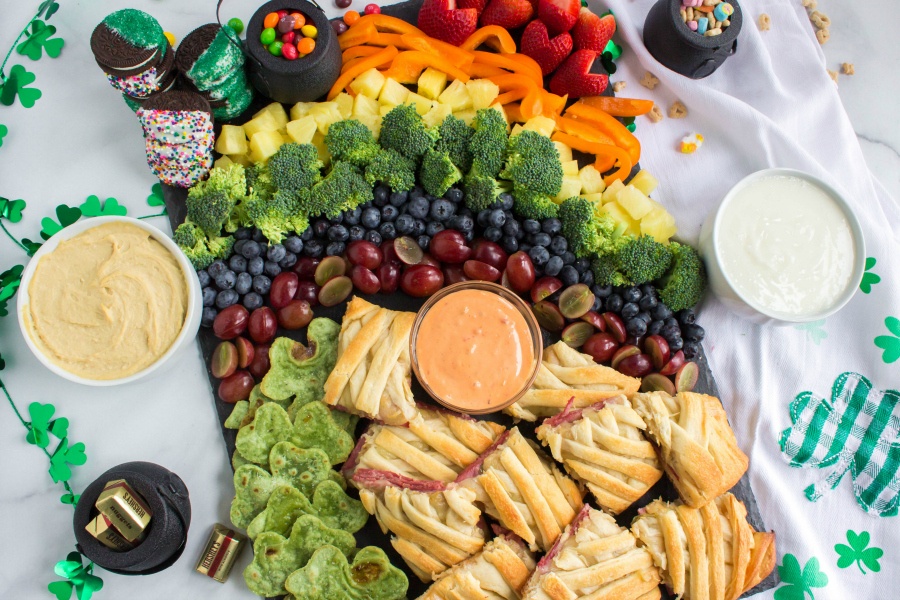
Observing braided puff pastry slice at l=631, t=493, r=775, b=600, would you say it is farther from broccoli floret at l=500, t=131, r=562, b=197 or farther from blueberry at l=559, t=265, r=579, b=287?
broccoli floret at l=500, t=131, r=562, b=197

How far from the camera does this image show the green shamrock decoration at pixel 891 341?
3.33 meters

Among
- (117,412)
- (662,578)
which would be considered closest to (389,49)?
(117,412)

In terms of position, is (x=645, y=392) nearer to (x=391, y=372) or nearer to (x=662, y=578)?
(x=662, y=578)

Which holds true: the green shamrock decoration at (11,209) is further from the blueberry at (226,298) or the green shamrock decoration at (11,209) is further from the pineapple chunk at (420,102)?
the pineapple chunk at (420,102)

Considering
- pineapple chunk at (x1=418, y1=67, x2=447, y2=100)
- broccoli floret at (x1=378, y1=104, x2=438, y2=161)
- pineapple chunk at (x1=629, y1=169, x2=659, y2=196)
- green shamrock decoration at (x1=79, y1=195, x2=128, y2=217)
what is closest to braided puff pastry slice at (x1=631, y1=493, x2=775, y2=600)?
pineapple chunk at (x1=629, y1=169, x2=659, y2=196)

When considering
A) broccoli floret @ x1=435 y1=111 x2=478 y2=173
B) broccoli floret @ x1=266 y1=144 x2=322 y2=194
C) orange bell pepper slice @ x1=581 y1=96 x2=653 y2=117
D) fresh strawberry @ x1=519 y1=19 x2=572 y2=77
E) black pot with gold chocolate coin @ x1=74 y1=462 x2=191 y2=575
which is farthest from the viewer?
orange bell pepper slice @ x1=581 y1=96 x2=653 y2=117

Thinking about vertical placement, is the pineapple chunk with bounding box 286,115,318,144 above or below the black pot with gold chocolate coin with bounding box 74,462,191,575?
above

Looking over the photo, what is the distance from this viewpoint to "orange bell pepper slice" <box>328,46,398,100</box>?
321 centimetres

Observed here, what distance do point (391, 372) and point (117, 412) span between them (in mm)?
1187

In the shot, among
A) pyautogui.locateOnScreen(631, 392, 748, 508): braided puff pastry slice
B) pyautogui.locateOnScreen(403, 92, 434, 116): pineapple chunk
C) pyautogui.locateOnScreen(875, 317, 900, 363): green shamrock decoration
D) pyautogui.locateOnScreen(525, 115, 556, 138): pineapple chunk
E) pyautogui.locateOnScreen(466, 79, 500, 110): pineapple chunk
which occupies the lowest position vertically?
pyautogui.locateOnScreen(631, 392, 748, 508): braided puff pastry slice

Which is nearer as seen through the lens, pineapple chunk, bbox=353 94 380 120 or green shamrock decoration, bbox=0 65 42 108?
pineapple chunk, bbox=353 94 380 120

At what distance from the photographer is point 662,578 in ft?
9.55

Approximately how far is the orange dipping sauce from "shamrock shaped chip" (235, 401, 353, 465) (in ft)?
1.44

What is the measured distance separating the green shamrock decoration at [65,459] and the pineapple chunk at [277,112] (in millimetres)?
1571
